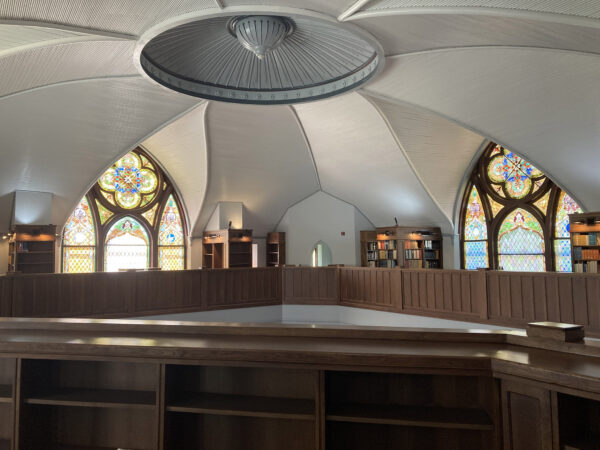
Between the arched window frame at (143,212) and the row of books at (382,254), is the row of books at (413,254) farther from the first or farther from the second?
the arched window frame at (143,212)

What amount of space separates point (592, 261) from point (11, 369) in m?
9.27

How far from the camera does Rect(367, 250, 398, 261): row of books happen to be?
13.3 m

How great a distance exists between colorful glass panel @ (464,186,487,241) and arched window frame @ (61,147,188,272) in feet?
26.0

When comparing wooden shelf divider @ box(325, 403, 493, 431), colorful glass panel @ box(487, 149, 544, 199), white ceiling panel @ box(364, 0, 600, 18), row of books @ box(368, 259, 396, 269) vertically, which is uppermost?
white ceiling panel @ box(364, 0, 600, 18)

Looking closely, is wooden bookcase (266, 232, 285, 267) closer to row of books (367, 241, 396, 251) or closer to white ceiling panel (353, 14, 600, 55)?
row of books (367, 241, 396, 251)

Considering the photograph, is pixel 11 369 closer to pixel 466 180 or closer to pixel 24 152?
pixel 24 152

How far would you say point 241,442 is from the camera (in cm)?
291

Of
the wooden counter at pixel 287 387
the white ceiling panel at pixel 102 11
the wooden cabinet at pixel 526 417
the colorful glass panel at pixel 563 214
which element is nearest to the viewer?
the wooden cabinet at pixel 526 417

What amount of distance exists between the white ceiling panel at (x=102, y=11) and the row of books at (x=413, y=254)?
901cm

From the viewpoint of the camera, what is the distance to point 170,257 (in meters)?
14.3

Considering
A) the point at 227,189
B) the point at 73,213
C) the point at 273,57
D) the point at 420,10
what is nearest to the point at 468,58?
the point at 420,10

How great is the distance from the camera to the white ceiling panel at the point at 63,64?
626 centimetres

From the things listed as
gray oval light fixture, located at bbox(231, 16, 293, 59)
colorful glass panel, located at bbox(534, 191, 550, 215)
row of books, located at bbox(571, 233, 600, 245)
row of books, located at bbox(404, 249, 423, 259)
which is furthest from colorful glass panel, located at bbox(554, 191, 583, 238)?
gray oval light fixture, located at bbox(231, 16, 293, 59)

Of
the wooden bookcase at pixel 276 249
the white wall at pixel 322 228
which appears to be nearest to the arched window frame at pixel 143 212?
the wooden bookcase at pixel 276 249
